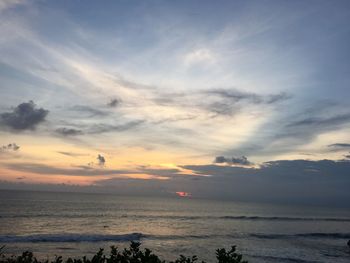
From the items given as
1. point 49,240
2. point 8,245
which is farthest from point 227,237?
point 8,245

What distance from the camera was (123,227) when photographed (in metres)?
79.1

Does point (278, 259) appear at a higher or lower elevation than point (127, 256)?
lower

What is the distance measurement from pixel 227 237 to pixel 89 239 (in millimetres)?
24836

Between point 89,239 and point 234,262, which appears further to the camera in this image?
point 89,239

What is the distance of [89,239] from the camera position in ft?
186

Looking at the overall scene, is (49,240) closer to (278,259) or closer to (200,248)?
(200,248)

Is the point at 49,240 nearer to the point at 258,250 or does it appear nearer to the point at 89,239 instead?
the point at 89,239

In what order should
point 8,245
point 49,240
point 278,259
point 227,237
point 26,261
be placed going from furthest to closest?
point 227,237 → point 49,240 → point 8,245 → point 278,259 → point 26,261

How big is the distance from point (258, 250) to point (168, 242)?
13976 millimetres

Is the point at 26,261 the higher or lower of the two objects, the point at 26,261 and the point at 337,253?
the higher

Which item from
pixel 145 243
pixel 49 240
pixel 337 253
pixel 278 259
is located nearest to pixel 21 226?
pixel 49 240

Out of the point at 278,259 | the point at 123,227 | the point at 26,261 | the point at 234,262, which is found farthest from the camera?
the point at 123,227

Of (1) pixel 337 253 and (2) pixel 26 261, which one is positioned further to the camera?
(1) pixel 337 253

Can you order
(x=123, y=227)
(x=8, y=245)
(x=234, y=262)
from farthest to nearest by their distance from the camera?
(x=123, y=227) → (x=8, y=245) → (x=234, y=262)
